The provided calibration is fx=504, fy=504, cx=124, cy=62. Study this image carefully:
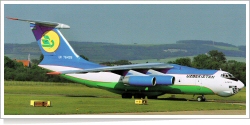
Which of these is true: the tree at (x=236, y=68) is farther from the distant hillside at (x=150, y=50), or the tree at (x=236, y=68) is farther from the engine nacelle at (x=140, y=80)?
the engine nacelle at (x=140, y=80)

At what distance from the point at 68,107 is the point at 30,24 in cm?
1099

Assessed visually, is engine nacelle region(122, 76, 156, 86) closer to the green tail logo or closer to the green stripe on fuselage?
the green stripe on fuselage

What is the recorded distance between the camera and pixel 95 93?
37094mm

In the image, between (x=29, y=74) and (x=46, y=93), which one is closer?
(x=46, y=93)

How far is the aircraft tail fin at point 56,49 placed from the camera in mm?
33850

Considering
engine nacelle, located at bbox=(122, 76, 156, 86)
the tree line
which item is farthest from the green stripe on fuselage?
the tree line

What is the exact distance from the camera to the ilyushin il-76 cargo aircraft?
99.8ft

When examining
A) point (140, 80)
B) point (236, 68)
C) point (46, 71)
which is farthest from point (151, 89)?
point (236, 68)

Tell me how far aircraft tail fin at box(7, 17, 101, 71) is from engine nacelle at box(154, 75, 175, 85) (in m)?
5.30

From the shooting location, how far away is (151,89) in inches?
1267

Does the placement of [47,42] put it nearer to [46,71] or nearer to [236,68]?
[46,71]

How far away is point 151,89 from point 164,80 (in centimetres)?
158

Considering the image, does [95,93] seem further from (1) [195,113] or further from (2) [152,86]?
(1) [195,113]

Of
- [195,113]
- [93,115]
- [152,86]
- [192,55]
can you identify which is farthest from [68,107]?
[192,55]
